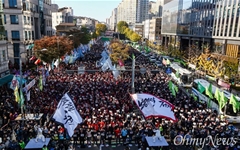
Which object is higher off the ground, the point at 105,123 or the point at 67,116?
the point at 67,116

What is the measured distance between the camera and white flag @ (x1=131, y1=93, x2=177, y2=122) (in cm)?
1252

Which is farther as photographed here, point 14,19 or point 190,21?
point 190,21

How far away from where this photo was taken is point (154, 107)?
12.6m

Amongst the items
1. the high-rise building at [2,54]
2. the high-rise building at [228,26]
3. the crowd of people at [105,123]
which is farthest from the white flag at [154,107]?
the high-rise building at [228,26]

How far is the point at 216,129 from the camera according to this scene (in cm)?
1703

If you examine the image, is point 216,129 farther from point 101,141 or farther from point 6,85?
point 6,85

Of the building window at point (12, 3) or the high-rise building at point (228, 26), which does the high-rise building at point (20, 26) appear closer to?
the building window at point (12, 3)

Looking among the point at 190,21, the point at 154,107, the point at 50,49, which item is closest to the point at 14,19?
the point at 50,49

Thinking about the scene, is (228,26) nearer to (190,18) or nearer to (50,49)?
(190,18)

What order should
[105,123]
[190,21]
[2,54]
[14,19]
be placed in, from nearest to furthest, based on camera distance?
[105,123], [2,54], [14,19], [190,21]

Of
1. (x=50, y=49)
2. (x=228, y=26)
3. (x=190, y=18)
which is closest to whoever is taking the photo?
(x=50, y=49)

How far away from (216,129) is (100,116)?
862cm

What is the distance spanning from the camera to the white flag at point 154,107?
1252 centimetres

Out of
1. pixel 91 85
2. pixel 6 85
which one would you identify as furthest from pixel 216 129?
pixel 6 85
